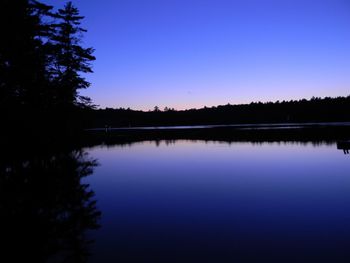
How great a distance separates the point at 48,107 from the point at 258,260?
18.5m

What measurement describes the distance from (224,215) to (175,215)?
2.00 meters

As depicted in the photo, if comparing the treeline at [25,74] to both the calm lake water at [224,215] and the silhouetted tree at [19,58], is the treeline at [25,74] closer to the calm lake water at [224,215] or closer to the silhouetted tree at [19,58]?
the silhouetted tree at [19,58]

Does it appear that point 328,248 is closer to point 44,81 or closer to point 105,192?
point 105,192

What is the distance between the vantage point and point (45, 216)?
420 inches

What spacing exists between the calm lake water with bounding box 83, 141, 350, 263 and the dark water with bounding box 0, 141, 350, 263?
3 cm

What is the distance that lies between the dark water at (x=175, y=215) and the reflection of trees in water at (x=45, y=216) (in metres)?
0.03

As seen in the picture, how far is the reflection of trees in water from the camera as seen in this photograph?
7984mm

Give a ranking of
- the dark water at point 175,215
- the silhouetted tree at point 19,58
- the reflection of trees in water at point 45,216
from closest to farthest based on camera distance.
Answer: the reflection of trees in water at point 45,216
the dark water at point 175,215
the silhouetted tree at point 19,58

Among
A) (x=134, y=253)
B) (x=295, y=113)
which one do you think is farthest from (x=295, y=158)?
(x=295, y=113)

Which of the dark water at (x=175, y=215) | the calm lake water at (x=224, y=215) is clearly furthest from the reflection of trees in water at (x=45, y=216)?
the calm lake water at (x=224, y=215)

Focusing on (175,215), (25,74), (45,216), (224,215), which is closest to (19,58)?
(25,74)

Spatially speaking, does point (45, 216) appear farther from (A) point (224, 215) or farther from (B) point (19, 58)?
(B) point (19, 58)

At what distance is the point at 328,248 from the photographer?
328 inches

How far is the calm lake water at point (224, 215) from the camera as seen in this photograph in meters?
8.29
